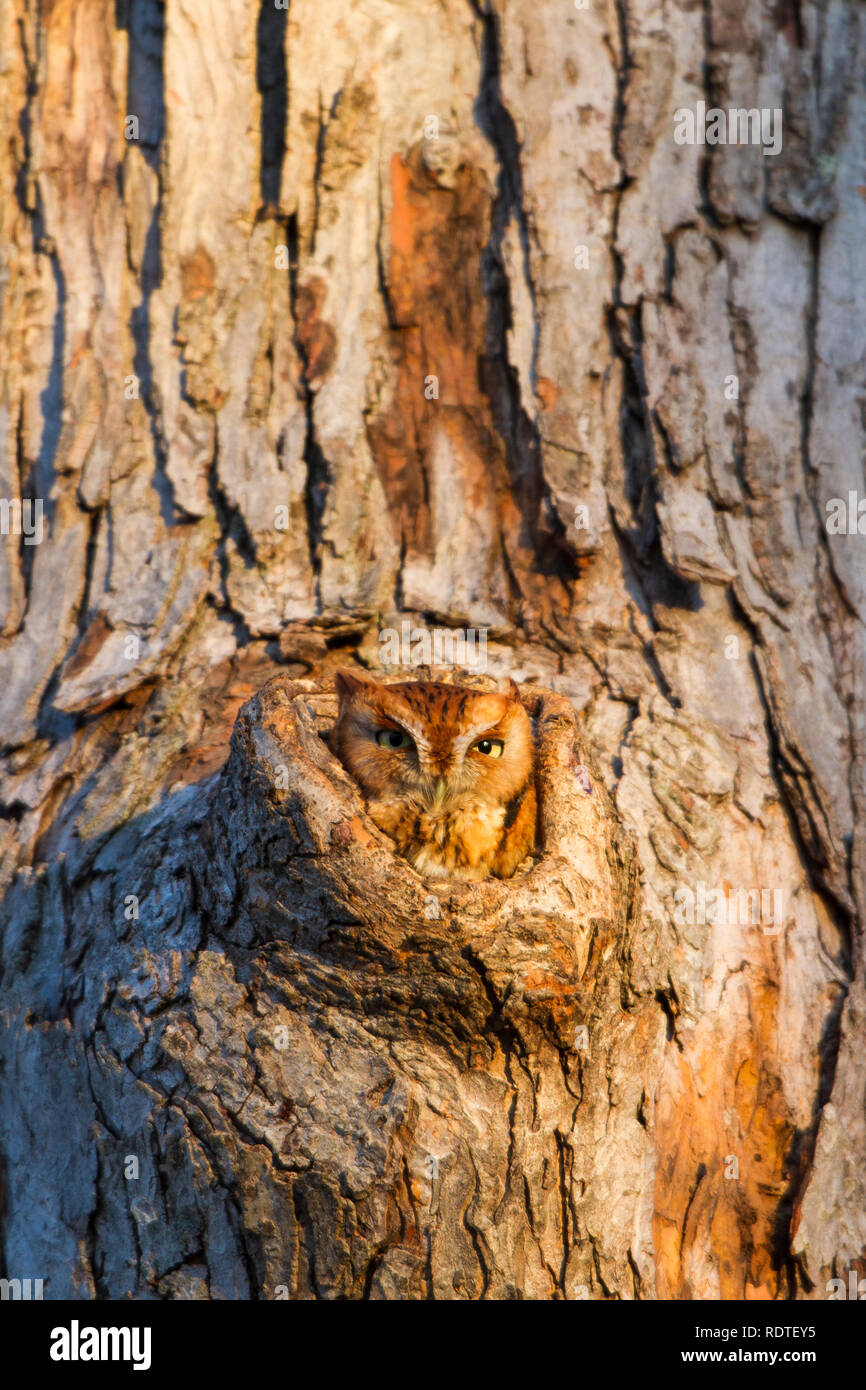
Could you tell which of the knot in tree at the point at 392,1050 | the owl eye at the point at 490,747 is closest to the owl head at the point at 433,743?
the owl eye at the point at 490,747

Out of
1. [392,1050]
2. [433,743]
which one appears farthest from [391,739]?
[392,1050]

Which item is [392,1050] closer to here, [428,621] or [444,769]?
[444,769]

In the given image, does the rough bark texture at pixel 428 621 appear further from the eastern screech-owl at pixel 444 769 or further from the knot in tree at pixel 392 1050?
the eastern screech-owl at pixel 444 769

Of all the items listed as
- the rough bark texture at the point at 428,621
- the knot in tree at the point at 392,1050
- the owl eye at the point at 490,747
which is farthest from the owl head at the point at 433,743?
the knot in tree at the point at 392,1050

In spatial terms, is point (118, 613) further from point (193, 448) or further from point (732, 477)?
point (732, 477)

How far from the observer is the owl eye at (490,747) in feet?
8.96

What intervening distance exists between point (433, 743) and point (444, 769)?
0.07 m

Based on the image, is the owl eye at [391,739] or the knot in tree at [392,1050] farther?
the owl eye at [391,739]

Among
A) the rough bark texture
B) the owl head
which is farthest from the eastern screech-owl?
the rough bark texture

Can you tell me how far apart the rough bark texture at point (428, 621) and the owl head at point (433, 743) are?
136 mm

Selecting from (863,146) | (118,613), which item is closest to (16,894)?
(118,613)

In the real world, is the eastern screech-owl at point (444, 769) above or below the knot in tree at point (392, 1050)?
above

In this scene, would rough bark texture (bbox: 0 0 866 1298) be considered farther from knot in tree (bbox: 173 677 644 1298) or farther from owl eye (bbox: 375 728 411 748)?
owl eye (bbox: 375 728 411 748)

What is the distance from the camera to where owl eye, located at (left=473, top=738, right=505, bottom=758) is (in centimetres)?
273
